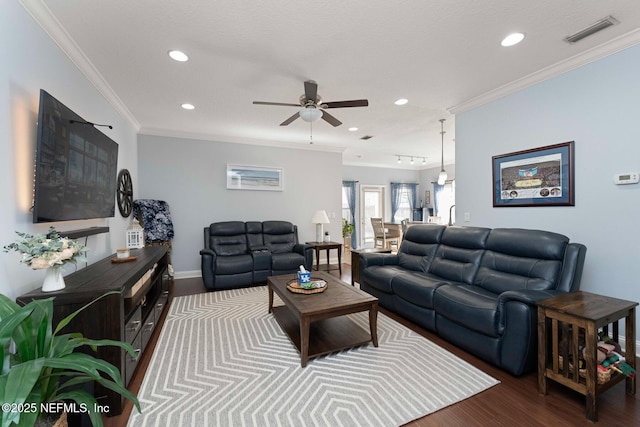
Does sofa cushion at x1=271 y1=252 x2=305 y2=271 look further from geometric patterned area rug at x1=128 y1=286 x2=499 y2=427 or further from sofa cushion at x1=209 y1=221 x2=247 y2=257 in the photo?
geometric patterned area rug at x1=128 y1=286 x2=499 y2=427

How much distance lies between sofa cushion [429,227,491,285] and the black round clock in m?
4.04

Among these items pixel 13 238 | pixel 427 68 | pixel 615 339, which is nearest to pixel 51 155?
pixel 13 238

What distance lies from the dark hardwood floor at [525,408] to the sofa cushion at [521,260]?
73 cm

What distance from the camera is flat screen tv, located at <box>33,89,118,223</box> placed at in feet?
5.60

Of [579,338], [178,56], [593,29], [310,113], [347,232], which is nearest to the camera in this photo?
[579,338]

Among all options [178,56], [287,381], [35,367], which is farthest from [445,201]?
[35,367]

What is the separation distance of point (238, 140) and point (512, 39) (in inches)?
171

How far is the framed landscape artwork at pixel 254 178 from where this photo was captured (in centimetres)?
521

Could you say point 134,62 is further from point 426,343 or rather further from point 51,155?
point 426,343

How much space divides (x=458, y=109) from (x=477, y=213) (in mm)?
1439

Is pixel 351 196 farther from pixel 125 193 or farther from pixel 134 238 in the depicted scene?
pixel 134 238

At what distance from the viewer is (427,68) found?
2.72 meters

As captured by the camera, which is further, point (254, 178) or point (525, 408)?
point (254, 178)

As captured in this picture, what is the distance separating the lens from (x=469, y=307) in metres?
2.20
